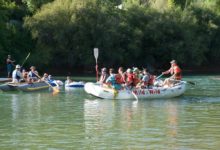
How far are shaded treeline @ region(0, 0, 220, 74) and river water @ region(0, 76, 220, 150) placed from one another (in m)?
24.5

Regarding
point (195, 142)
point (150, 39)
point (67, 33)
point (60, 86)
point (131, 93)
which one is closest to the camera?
point (195, 142)

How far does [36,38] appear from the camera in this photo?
179 feet

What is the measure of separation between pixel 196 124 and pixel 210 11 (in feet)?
147

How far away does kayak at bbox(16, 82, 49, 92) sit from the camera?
31812 mm

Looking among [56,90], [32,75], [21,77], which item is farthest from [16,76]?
[56,90]

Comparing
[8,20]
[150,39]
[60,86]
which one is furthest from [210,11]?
[60,86]

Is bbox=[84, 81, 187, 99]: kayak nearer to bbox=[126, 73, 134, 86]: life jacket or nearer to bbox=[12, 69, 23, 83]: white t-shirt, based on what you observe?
bbox=[126, 73, 134, 86]: life jacket

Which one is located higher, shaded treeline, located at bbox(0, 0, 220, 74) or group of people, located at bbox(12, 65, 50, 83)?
shaded treeline, located at bbox(0, 0, 220, 74)

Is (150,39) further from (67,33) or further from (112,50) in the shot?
(67,33)

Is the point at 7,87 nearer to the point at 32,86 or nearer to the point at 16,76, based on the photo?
the point at 16,76

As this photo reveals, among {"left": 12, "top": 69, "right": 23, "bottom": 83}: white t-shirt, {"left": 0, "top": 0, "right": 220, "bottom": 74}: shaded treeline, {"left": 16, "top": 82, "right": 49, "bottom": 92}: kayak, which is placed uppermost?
{"left": 0, "top": 0, "right": 220, "bottom": 74}: shaded treeline

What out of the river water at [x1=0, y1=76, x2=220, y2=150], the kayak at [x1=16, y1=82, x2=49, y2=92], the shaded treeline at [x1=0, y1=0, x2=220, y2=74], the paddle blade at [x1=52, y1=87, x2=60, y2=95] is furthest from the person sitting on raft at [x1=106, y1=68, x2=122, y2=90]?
the shaded treeline at [x1=0, y1=0, x2=220, y2=74]

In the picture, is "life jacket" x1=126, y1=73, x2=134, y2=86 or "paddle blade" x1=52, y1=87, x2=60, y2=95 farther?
"paddle blade" x1=52, y1=87, x2=60, y2=95

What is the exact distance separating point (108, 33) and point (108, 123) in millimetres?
35854
